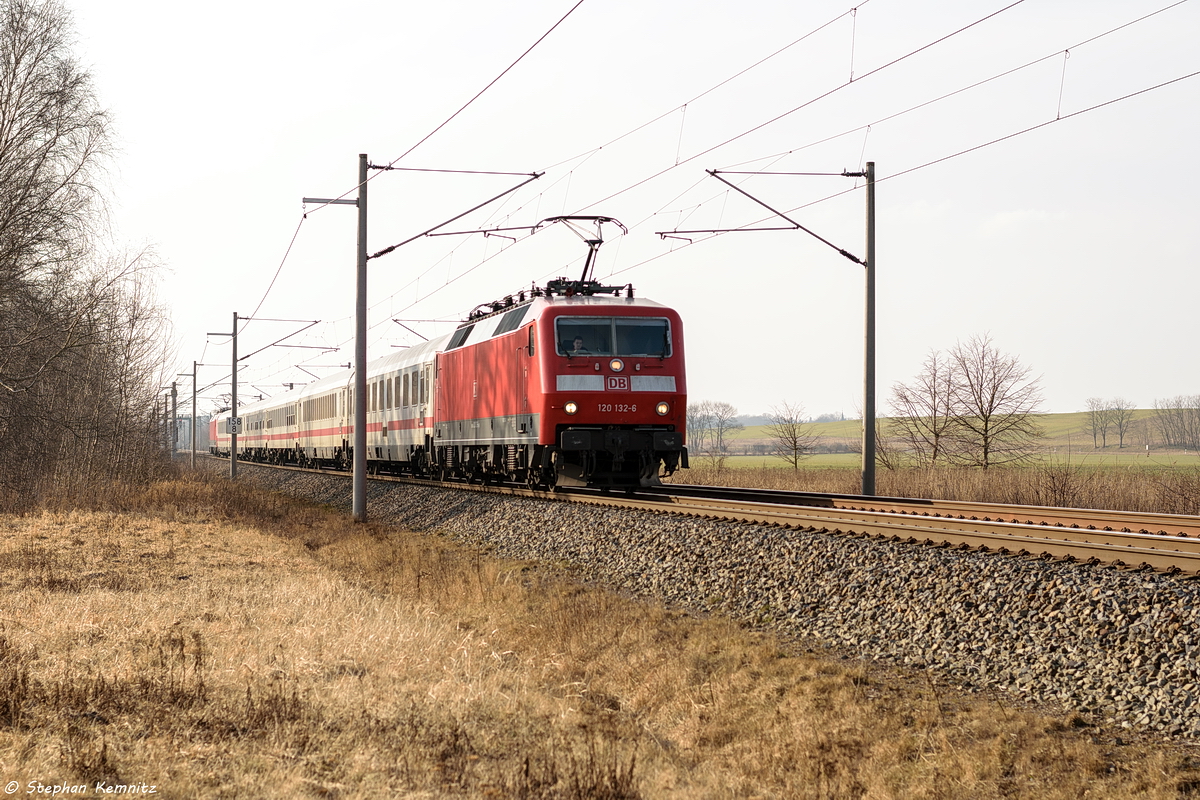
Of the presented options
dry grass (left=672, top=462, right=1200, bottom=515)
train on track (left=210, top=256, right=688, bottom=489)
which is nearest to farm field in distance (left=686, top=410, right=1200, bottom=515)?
dry grass (left=672, top=462, right=1200, bottom=515)

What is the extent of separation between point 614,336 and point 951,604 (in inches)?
392

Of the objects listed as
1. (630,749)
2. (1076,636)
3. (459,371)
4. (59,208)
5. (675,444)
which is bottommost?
(630,749)

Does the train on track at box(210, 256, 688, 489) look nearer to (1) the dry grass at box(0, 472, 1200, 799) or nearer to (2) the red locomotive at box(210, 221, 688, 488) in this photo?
(2) the red locomotive at box(210, 221, 688, 488)

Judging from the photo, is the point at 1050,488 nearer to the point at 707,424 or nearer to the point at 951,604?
the point at 951,604

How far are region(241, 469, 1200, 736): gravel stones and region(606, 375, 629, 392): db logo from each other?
372cm

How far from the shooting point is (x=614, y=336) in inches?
703

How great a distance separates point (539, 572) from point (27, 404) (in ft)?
55.0

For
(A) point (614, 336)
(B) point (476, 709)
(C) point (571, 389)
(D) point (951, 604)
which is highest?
(A) point (614, 336)

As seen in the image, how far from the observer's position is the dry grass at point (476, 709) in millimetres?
5695

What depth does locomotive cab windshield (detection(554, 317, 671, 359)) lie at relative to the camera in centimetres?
1756

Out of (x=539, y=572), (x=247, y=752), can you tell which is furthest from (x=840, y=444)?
(x=247, y=752)

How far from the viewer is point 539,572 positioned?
13836 mm

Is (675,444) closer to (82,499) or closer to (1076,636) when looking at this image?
(1076,636)

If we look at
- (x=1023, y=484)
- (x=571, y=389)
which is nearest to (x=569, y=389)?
(x=571, y=389)
